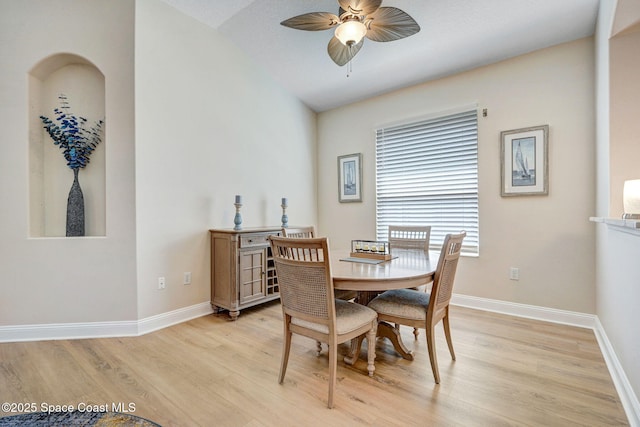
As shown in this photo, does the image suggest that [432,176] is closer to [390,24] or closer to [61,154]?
[390,24]

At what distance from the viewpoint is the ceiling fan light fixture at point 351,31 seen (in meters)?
1.94

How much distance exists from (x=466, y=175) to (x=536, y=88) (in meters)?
1.03

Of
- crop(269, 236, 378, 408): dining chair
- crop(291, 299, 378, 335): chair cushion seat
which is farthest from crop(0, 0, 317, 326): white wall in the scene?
crop(291, 299, 378, 335): chair cushion seat

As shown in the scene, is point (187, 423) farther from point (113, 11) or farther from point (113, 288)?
point (113, 11)

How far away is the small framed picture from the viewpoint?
4176 millimetres

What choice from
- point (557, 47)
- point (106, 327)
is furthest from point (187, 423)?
point (557, 47)

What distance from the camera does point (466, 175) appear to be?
3312 millimetres

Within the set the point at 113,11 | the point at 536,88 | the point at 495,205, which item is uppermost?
the point at 113,11

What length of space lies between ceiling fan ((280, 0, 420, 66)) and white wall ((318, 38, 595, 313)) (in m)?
1.55

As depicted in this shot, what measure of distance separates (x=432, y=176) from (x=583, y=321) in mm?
2009

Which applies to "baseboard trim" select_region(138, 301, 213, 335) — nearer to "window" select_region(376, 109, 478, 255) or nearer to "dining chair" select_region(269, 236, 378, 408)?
"dining chair" select_region(269, 236, 378, 408)

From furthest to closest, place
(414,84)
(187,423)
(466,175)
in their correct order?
1. (414,84)
2. (466,175)
3. (187,423)

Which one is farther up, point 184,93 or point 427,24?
point 427,24

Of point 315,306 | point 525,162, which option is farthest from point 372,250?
point 525,162
